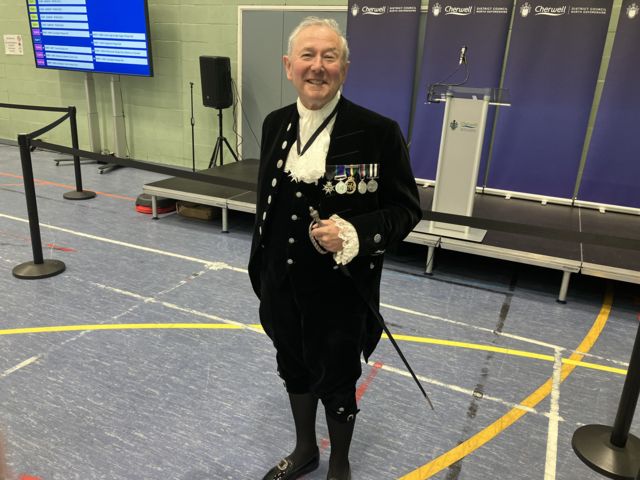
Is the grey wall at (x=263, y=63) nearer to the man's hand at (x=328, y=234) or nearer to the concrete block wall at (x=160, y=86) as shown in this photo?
the concrete block wall at (x=160, y=86)

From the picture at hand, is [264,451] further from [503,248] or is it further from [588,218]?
[588,218]

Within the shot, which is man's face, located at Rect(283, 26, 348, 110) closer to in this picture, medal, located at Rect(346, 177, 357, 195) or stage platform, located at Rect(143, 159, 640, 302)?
medal, located at Rect(346, 177, 357, 195)

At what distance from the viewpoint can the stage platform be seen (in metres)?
3.58

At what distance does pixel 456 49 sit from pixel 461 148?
1.96 meters

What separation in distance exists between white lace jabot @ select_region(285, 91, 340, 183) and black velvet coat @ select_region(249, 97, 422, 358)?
0.07 feet

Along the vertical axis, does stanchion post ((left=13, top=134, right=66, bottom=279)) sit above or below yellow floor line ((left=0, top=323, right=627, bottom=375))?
above

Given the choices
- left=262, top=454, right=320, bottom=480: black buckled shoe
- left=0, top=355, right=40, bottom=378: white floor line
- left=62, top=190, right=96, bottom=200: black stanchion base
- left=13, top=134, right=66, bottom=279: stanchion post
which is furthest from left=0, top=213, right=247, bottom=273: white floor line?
left=262, top=454, right=320, bottom=480: black buckled shoe

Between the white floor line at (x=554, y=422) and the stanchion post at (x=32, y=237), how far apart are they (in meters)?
3.46

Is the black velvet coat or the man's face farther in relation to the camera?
the black velvet coat

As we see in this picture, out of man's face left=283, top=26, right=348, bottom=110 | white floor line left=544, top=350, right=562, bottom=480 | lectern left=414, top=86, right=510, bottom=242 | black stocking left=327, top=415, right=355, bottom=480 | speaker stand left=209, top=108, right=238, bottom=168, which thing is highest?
man's face left=283, top=26, right=348, bottom=110

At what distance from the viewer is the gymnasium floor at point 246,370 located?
2.09 meters

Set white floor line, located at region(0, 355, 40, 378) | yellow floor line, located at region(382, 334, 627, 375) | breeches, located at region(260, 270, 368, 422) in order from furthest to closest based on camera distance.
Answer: yellow floor line, located at region(382, 334, 627, 375), white floor line, located at region(0, 355, 40, 378), breeches, located at region(260, 270, 368, 422)

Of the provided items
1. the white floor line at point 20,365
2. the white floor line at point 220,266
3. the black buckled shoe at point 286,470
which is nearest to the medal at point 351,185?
the black buckled shoe at point 286,470

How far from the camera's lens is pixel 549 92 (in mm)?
4934
